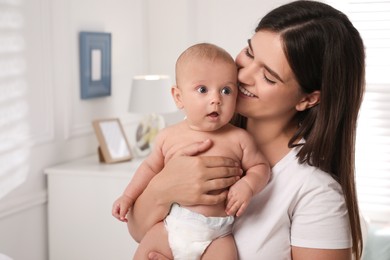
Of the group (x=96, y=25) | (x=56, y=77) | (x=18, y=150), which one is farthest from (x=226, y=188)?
(x=96, y=25)

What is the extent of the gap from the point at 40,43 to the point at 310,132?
2011 mm

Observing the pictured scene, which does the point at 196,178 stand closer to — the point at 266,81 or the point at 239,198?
the point at 239,198

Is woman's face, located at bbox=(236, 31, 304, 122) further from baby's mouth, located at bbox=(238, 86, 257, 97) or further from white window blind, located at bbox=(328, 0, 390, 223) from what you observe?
white window blind, located at bbox=(328, 0, 390, 223)

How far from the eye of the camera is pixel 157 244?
173cm

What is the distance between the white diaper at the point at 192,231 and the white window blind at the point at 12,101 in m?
1.62

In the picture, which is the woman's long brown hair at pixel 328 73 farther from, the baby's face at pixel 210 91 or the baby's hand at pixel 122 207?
the baby's hand at pixel 122 207

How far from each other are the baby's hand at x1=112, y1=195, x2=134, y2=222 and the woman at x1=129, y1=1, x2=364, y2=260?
10 cm

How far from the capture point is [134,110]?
383cm

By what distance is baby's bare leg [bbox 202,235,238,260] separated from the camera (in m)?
1.66

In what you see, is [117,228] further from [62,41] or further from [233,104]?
[233,104]

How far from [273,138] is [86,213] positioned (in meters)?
1.87

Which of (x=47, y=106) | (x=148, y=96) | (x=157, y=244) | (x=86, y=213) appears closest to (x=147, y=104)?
(x=148, y=96)

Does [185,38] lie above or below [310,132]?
above

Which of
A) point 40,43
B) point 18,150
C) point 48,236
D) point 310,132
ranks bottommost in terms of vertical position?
point 48,236
